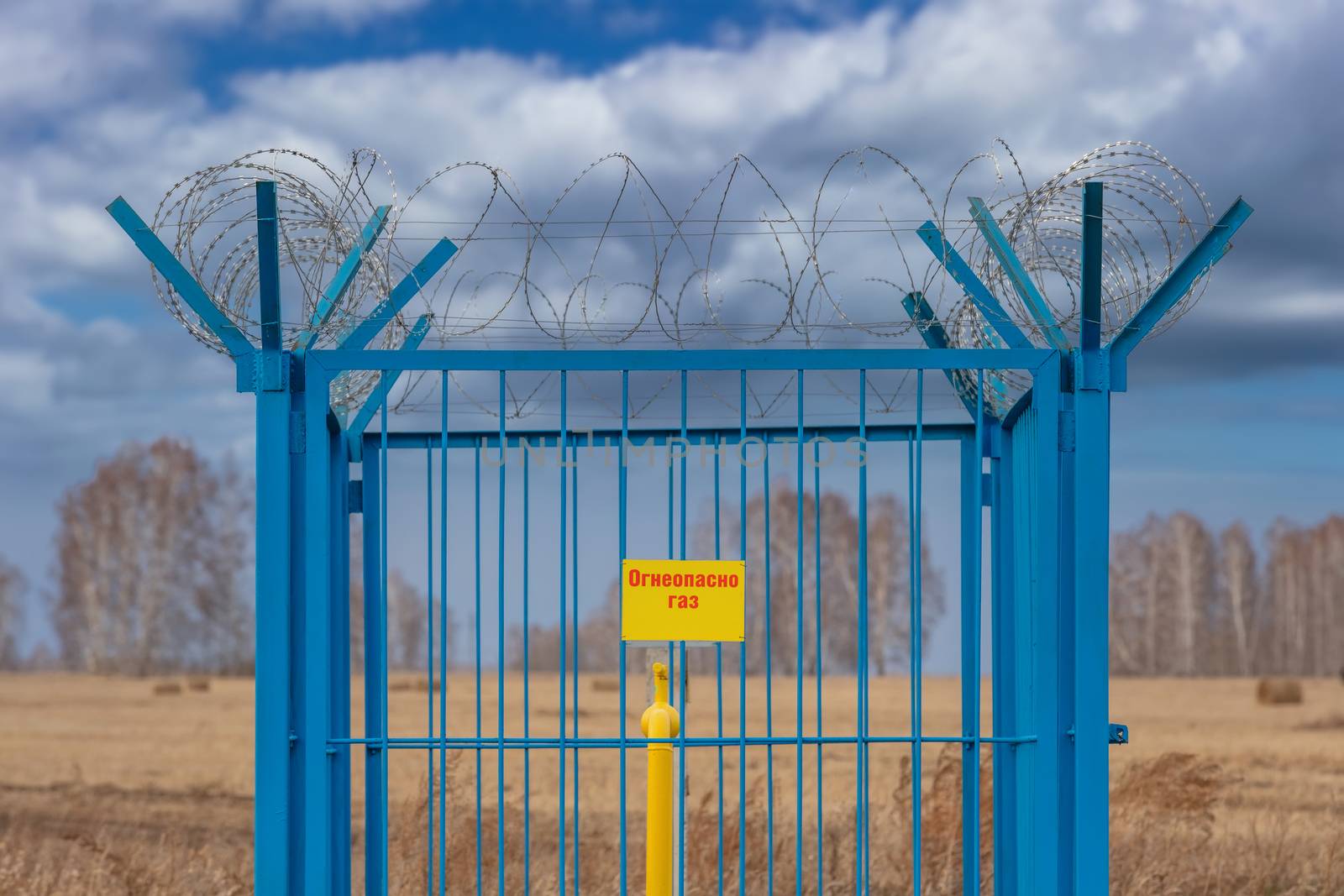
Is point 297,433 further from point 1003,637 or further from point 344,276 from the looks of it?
point 1003,637

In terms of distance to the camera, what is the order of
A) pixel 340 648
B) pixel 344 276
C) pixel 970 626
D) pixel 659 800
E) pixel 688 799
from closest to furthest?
1. pixel 659 800
2. pixel 344 276
3. pixel 340 648
4. pixel 970 626
5. pixel 688 799

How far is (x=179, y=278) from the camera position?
5.39 meters

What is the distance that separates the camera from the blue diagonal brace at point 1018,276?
552cm

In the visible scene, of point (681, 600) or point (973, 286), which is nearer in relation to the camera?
point (681, 600)

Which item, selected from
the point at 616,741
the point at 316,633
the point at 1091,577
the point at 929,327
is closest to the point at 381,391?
the point at 316,633

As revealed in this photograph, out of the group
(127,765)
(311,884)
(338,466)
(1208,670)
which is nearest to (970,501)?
(338,466)

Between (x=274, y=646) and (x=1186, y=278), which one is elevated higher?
(x=1186, y=278)

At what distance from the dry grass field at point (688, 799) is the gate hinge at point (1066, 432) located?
9.47ft

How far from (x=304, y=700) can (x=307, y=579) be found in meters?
0.48

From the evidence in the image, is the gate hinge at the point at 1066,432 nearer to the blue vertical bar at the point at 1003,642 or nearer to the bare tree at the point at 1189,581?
the blue vertical bar at the point at 1003,642

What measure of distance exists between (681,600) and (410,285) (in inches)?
69.8

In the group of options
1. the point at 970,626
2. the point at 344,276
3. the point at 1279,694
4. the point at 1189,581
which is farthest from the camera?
the point at 1189,581

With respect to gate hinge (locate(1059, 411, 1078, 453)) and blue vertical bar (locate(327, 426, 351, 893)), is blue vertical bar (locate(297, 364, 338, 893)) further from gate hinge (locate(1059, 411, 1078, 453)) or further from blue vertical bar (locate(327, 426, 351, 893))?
gate hinge (locate(1059, 411, 1078, 453))

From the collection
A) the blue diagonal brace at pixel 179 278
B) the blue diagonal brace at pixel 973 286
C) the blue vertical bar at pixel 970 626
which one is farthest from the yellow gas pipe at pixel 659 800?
the blue diagonal brace at pixel 179 278
